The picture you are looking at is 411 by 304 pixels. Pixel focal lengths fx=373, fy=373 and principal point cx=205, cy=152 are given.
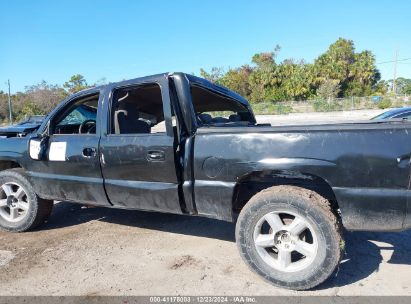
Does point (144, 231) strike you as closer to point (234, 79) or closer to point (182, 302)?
point (182, 302)

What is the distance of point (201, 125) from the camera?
367 cm

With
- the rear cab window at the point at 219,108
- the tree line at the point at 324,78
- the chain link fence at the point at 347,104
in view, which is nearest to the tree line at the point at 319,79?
the tree line at the point at 324,78

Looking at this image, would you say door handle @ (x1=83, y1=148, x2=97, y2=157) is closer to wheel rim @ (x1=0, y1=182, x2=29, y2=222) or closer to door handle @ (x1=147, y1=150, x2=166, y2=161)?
door handle @ (x1=147, y1=150, x2=166, y2=161)

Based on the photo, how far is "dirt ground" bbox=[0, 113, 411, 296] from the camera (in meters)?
3.19

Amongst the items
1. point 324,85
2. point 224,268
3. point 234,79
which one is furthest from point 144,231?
point 234,79

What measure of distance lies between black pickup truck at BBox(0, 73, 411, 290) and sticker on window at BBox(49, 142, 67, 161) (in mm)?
17

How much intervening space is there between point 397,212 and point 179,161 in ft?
6.16

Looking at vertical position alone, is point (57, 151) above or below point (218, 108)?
below

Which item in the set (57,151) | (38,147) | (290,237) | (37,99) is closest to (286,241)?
(290,237)

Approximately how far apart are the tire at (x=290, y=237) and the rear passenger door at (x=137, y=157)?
2.66ft

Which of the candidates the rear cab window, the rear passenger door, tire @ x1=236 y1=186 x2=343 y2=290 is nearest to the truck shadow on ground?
tire @ x1=236 y1=186 x2=343 y2=290

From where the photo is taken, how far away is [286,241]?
3.17 meters

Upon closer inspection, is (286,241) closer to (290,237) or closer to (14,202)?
(290,237)

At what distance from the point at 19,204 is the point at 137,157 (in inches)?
79.3
